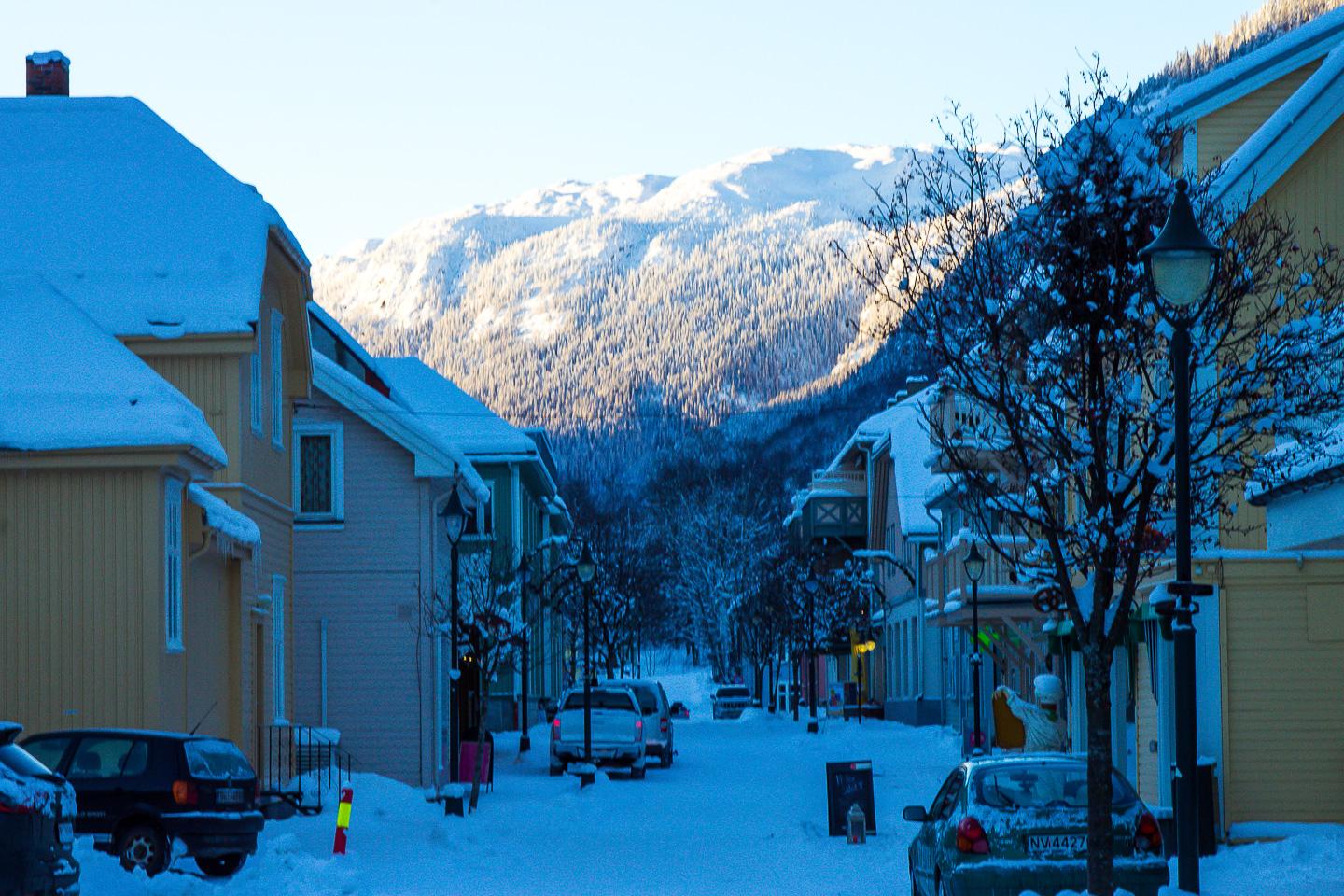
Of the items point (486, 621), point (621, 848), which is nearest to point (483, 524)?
point (486, 621)


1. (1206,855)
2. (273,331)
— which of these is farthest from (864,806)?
(273,331)

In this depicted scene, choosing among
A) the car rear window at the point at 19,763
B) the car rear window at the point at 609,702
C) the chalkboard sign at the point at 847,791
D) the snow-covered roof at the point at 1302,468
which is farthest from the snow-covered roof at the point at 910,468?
the car rear window at the point at 19,763

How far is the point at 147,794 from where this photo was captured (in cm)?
1705

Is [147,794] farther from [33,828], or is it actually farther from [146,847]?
[33,828]

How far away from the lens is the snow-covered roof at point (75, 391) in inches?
802

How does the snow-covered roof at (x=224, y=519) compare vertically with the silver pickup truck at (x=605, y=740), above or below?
above

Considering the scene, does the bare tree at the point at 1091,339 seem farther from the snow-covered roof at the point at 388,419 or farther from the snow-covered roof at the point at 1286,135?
the snow-covered roof at the point at 388,419

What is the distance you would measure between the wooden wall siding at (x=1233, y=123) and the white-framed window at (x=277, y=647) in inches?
551

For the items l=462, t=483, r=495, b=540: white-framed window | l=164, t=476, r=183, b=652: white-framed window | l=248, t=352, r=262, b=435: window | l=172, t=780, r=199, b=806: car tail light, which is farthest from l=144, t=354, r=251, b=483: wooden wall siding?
l=462, t=483, r=495, b=540: white-framed window

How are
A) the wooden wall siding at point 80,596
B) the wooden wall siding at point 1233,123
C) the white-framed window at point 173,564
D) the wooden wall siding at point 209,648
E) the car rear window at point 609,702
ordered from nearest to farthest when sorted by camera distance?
the wooden wall siding at point 80,596 → the white-framed window at point 173,564 → the wooden wall siding at point 1233,123 → the wooden wall siding at point 209,648 → the car rear window at point 609,702

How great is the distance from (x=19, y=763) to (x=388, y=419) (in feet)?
65.6

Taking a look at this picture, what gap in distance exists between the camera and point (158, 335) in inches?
932

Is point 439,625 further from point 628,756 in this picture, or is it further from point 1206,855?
point 1206,855

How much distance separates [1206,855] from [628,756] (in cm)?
1833
